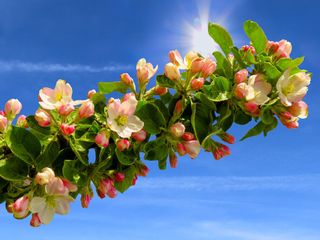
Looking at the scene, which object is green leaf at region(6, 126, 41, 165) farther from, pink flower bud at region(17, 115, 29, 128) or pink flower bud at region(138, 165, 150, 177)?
pink flower bud at region(138, 165, 150, 177)

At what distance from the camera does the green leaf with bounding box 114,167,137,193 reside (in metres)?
2.48

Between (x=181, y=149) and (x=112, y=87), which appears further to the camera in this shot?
(x=112, y=87)

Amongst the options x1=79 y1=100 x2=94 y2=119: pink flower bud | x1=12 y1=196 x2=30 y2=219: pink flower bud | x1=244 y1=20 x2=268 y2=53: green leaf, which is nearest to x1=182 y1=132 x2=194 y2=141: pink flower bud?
x1=79 y1=100 x2=94 y2=119: pink flower bud

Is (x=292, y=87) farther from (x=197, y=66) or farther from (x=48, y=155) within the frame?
(x=48, y=155)

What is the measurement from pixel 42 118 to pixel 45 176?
10.0 inches

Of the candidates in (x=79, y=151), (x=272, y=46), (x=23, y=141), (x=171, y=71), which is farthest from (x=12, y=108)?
(x=272, y=46)

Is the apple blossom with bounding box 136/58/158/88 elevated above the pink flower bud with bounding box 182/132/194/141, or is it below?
above

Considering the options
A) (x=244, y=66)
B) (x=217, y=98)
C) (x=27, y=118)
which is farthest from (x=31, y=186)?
(x=244, y=66)

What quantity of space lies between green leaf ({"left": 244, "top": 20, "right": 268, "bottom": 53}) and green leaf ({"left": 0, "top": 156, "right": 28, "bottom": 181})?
123cm

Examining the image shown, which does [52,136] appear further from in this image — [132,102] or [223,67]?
[223,67]

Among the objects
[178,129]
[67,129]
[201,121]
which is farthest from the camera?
[201,121]

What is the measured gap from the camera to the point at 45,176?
2139mm

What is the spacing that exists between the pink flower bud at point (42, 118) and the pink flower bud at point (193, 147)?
63 cm

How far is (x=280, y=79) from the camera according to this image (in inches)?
90.2
